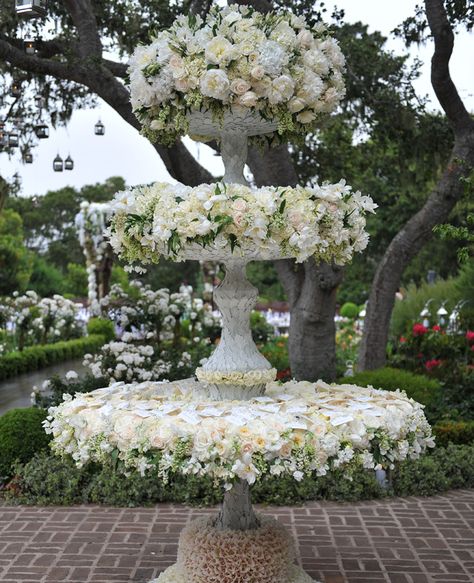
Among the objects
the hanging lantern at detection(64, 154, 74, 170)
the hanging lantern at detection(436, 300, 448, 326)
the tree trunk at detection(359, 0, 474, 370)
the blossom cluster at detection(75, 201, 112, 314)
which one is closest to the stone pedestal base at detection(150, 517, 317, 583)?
the tree trunk at detection(359, 0, 474, 370)

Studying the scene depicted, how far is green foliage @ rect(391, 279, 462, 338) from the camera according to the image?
679 inches

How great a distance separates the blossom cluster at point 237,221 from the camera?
153 inches

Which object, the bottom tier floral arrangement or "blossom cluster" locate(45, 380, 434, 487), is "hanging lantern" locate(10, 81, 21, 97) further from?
"blossom cluster" locate(45, 380, 434, 487)

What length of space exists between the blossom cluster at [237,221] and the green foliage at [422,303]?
13196mm

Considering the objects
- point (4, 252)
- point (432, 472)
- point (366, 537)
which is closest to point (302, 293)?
point (432, 472)

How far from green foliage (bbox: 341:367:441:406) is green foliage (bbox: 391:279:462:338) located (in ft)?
24.0

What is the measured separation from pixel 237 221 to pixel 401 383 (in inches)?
237

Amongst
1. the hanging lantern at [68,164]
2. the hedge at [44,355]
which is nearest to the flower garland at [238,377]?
the hanging lantern at [68,164]

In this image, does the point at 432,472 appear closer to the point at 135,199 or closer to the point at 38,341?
the point at 135,199

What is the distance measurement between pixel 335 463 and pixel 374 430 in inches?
10.3

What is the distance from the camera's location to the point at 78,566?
19.1 ft

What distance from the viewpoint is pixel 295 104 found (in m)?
4.26

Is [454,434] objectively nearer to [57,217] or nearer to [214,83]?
[214,83]

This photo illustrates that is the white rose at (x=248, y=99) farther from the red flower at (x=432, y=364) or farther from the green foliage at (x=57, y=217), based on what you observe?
the green foliage at (x=57, y=217)
